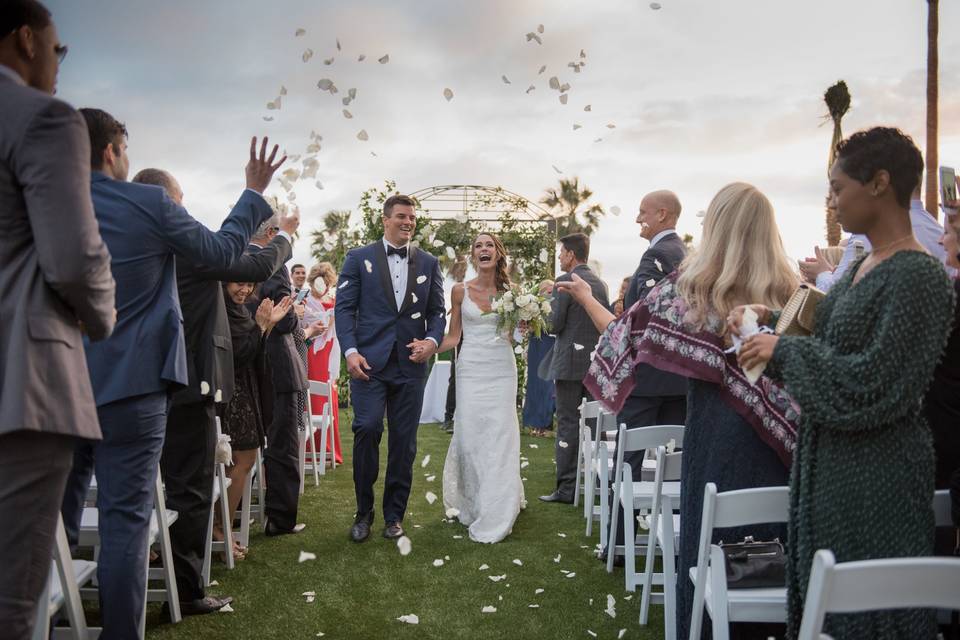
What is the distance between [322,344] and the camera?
9.67 metres

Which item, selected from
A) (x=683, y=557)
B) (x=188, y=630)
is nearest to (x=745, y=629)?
(x=683, y=557)

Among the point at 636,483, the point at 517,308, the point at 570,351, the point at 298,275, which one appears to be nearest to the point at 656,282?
the point at 636,483

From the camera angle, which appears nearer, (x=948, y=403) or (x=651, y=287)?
(x=948, y=403)

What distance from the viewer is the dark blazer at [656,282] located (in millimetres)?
4867

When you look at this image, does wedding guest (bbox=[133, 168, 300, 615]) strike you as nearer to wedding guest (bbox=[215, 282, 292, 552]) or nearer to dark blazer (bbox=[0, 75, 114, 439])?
wedding guest (bbox=[215, 282, 292, 552])

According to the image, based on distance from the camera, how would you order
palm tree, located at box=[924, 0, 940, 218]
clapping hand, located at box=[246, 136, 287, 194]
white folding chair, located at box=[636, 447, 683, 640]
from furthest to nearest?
palm tree, located at box=[924, 0, 940, 218], white folding chair, located at box=[636, 447, 683, 640], clapping hand, located at box=[246, 136, 287, 194]

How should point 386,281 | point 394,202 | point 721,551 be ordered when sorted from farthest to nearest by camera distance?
point 394,202
point 386,281
point 721,551

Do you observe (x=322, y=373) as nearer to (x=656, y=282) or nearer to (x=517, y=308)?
(x=517, y=308)

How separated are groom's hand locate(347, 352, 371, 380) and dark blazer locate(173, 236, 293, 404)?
1.49 metres

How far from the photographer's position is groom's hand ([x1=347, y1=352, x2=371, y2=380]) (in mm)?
5609

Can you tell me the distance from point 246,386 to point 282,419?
67cm

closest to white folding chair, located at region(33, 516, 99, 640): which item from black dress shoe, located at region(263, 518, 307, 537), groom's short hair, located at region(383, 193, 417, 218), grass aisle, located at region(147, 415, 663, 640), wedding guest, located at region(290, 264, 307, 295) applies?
grass aisle, located at region(147, 415, 663, 640)

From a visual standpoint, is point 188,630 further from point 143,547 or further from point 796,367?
point 796,367

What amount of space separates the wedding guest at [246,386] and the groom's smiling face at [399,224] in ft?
3.11
